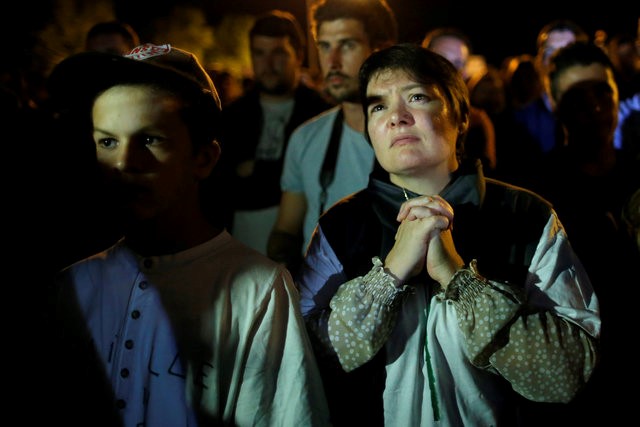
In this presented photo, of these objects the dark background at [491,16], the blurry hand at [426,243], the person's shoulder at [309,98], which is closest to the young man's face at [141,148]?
the blurry hand at [426,243]

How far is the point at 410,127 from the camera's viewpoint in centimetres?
228

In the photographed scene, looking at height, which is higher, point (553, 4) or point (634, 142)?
point (553, 4)

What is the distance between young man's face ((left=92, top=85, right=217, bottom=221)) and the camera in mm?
2051

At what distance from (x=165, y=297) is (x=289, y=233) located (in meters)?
1.63

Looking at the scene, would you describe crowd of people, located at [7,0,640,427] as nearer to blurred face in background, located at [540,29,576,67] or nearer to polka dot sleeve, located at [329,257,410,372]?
polka dot sleeve, located at [329,257,410,372]

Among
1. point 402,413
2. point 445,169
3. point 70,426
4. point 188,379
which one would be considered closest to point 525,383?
point 402,413

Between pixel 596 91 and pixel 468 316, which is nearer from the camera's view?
pixel 468 316

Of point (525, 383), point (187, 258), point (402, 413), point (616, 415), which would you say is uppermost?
Answer: point (187, 258)

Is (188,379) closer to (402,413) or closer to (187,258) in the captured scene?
(187,258)

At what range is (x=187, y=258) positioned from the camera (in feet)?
6.88

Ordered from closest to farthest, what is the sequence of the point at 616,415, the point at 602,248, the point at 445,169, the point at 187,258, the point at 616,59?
the point at 187,258
the point at 445,169
the point at 602,248
the point at 616,415
the point at 616,59

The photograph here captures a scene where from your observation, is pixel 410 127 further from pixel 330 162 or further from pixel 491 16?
pixel 491 16

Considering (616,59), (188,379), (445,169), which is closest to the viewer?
(188,379)

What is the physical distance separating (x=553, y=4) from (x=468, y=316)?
78.8 feet
